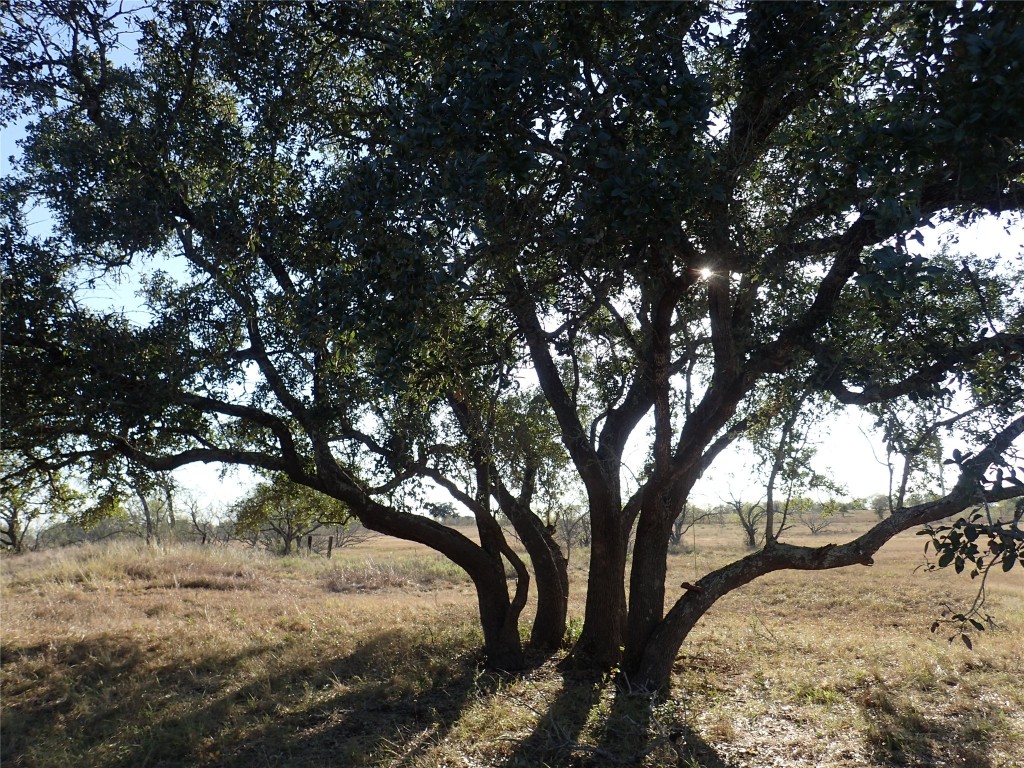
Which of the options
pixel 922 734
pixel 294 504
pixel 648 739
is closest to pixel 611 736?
pixel 648 739

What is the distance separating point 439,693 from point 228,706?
8.33ft

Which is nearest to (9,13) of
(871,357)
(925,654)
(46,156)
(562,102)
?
(46,156)

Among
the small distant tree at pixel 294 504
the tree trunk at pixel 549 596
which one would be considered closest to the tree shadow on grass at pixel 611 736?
the tree trunk at pixel 549 596

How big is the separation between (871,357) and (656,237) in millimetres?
2530

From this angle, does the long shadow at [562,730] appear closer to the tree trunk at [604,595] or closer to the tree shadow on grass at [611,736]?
the tree shadow on grass at [611,736]

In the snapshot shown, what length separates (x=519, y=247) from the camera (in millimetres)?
6188

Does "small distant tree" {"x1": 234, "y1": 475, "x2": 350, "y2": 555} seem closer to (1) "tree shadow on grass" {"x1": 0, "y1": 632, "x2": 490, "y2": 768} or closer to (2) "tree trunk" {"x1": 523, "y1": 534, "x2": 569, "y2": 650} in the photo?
(1) "tree shadow on grass" {"x1": 0, "y1": 632, "x2": 490, "y2": 768}

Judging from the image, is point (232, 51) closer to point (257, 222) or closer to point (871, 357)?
point (257, 222)

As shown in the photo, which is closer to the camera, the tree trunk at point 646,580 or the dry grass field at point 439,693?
the dry grass field at point 439,693

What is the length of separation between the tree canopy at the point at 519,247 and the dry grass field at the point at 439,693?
4.70ft

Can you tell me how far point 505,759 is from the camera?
6.95 metres

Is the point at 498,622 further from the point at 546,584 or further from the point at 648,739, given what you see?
the point at 648,739

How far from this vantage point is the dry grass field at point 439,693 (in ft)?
23.7

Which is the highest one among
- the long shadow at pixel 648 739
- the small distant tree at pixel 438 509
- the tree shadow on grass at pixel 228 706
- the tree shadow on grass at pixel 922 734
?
the small distant tree at pixel 438 509
